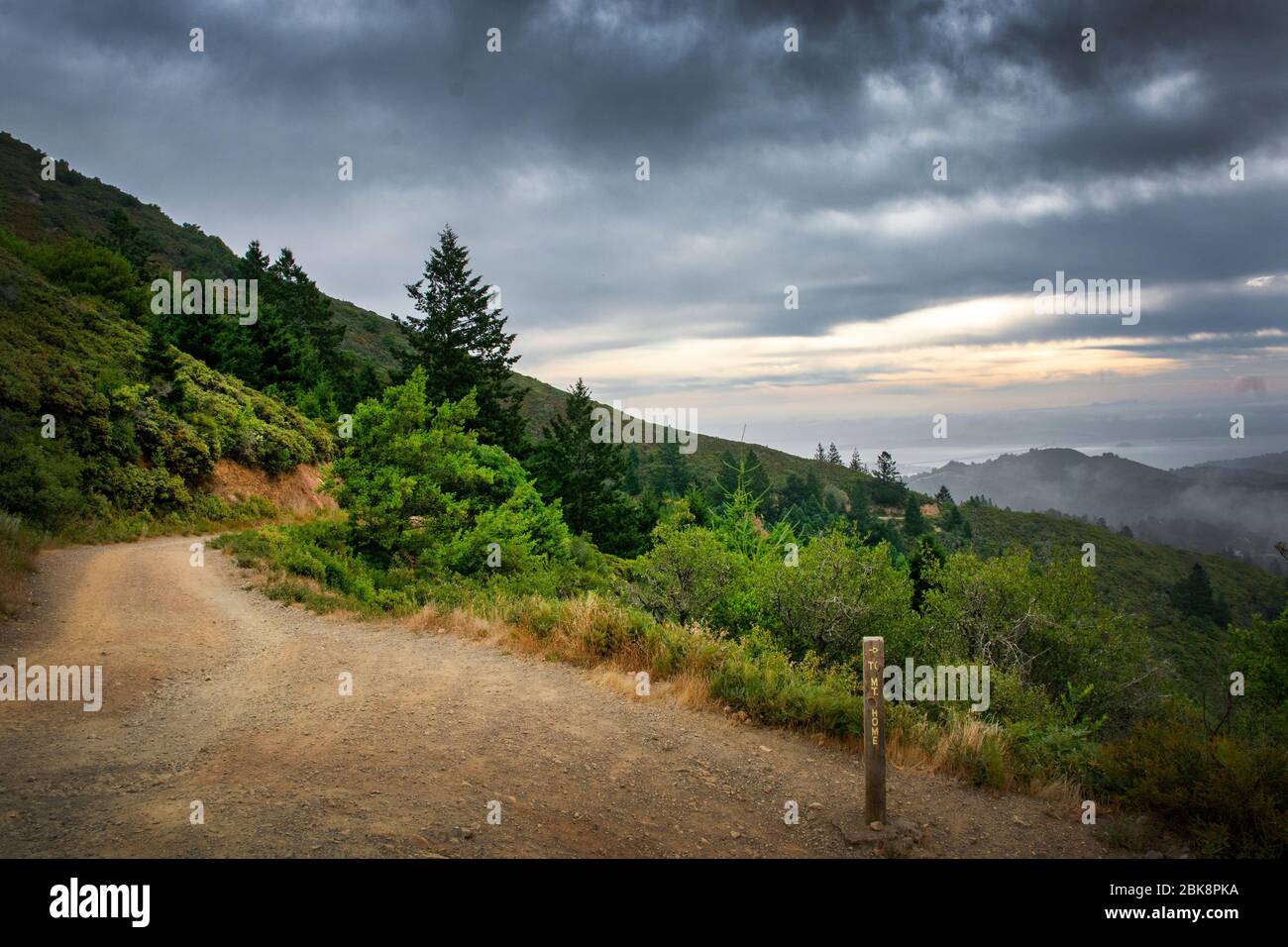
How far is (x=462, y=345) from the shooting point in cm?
4231

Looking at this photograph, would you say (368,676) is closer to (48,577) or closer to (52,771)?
(52,771)

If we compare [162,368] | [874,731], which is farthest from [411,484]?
[162,368]

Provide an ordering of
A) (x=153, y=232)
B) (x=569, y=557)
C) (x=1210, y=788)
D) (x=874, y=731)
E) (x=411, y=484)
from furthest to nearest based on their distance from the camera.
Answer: (x=153, y=232)
(x=569, y=557)
(x=411, y=484)
(x=1210, y=788)
(x=874, y=731)

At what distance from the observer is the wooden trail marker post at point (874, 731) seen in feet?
18.8

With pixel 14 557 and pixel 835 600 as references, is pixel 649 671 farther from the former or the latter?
pixel 14 557

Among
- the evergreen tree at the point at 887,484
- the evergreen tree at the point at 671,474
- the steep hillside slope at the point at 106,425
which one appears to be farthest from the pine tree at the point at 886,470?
the steep hillside slope at the point at 106,425

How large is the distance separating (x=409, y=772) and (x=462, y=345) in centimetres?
3879

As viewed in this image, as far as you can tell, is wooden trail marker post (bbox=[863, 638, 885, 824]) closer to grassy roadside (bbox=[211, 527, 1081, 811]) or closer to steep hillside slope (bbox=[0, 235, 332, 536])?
grassy roadside (bbox=[211, 527, 1081, 811])

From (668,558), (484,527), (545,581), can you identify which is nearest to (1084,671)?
(668,558)

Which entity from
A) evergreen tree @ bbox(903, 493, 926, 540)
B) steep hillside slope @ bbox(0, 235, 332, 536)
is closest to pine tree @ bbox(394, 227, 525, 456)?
steep hillside slope @ bbox(0, 235, 332, 536)

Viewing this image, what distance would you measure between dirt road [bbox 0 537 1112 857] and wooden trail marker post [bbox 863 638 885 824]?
0.41 meters

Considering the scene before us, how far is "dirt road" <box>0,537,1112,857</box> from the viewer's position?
5133mm

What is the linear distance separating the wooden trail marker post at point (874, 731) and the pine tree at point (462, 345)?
113 feet
